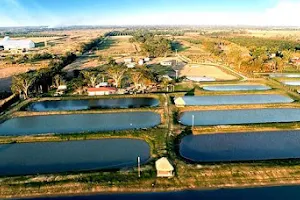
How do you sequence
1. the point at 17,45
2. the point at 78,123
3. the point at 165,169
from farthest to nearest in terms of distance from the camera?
the point at 17,45, the point at 78,123, the point at 165,169

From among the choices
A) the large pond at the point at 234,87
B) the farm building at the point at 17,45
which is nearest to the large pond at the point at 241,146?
the large pond at the point at 234,87

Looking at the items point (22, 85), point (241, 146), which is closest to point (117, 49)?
point (22, 85)

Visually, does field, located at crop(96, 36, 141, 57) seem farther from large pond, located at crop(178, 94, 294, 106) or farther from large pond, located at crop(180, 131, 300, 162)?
large pond, located at crop(180, 131, 300, 162)

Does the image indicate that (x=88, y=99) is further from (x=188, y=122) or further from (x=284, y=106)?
(x=284, y=106)

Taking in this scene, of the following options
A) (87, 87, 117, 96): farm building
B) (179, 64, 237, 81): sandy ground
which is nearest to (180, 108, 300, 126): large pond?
(87, 87, 117, 96): farm building

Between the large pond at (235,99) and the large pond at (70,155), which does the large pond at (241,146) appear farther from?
the large pond at (235,99)

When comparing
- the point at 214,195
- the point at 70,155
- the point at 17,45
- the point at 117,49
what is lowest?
the point at 214,195

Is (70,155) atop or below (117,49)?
below

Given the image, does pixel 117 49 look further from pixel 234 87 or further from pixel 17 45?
pixel 234 87

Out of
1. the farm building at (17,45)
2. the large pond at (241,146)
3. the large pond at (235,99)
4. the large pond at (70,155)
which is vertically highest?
the farm building at (17,45)
